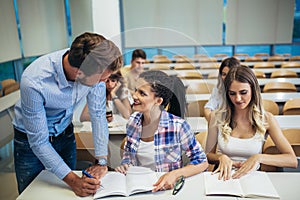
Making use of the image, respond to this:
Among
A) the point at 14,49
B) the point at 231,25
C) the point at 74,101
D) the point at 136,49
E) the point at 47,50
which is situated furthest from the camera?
the point at 231,25

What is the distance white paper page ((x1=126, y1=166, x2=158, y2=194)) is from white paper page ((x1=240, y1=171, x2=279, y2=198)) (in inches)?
16.7

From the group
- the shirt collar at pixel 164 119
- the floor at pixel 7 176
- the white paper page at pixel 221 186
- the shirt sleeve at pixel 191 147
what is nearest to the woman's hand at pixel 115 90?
the shirt collar at pixel 164 119

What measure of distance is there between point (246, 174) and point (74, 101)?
0.94 m

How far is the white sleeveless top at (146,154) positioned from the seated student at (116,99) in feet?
0.58

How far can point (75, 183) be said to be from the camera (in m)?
1.28

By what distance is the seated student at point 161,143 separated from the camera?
1.28 meters

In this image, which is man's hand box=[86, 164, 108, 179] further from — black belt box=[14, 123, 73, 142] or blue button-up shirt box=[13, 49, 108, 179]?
black belt box=[14, 123, 73, 142]

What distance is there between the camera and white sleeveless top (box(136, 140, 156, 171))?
54.7 inches

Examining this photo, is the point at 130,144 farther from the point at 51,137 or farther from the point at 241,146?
the point at 241,146

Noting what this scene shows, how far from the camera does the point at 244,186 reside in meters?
1.28

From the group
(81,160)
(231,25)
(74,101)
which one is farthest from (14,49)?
(231,25)

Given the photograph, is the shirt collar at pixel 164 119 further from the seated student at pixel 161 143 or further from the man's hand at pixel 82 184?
the man's hand at pixel 82 184

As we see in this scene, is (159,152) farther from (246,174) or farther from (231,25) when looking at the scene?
(231,25)

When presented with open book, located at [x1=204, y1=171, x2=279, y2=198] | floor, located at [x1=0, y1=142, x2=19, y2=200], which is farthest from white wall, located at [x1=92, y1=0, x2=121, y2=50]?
open book, located at [x1=204, y1=171, x2=279, y2=198]
